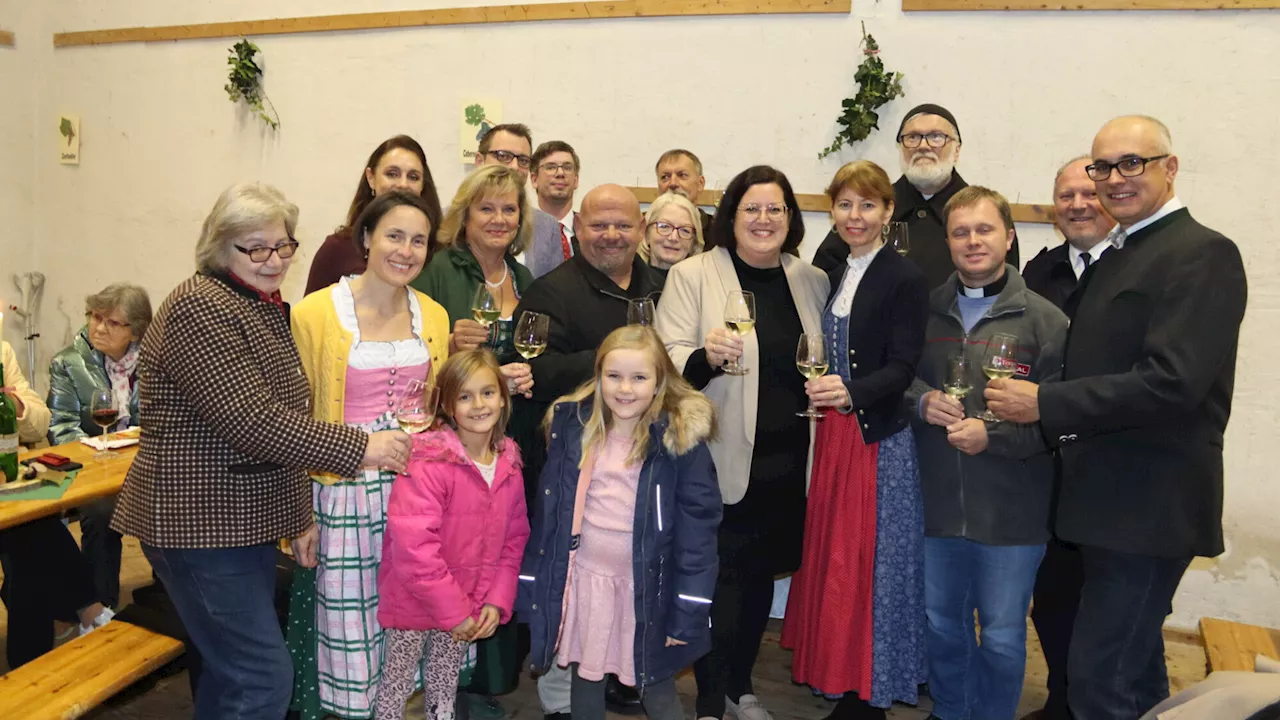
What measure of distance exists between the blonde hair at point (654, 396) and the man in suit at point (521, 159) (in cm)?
135

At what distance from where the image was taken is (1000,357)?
2736mm

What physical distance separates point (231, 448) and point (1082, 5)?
450 cm

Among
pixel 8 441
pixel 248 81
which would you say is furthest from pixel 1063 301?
pixel 248 81

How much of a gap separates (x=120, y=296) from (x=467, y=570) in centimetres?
242

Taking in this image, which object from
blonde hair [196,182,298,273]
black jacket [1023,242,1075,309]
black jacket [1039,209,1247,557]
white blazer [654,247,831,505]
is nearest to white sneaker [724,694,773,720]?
white blazer [654,247,831,505]

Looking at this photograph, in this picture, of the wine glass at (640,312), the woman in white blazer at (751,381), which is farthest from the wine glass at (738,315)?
the wine glass at (640,312)

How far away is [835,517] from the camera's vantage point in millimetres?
3139

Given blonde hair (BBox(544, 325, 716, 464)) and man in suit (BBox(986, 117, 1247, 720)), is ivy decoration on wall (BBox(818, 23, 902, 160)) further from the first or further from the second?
blonde hair (BBox(544, 325, 716, 464))

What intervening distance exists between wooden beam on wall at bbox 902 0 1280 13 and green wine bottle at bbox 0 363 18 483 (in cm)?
456

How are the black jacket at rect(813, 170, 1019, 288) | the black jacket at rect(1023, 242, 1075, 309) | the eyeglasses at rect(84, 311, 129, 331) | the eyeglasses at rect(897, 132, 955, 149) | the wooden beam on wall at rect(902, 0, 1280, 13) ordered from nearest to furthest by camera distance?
the black jacket at rect(1023, 242, 1075, 309) < the black jacket at rect(813, 170, 1019, 288) < the eyeglasses at rect(897, 132, 955, 149) < the eyeglasses at rect(84, 311, 129, 331) < the wooden beam on wall at rect(902, 0, 1280, 13)

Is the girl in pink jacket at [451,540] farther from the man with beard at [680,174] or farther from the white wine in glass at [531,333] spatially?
the man with beard at [680,174]

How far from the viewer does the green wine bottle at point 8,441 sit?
10.3 feet

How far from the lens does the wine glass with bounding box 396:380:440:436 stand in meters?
2.57

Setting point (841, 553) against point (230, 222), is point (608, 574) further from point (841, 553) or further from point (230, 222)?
point (230, 222)
